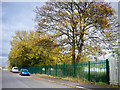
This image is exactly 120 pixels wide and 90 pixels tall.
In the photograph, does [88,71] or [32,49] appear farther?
[32,49]

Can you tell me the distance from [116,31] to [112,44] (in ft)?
5.32

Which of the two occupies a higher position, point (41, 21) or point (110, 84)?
point (41, 21)

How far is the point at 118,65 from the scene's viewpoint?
42.9ft

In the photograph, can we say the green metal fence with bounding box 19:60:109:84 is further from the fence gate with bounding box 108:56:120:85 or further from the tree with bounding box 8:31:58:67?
the tree with bounding box 8:31:58:67

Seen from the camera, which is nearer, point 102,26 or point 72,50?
point 102,26

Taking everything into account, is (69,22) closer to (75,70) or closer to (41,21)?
(41,21)

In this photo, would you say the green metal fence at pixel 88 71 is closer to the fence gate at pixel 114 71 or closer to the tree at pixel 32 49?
the fence gate at pixel 114 71

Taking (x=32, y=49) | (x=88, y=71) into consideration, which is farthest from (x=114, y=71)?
(x=32, y=49)

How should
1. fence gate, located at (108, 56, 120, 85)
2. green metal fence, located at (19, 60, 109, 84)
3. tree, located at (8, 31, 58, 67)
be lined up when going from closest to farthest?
fence gate, located at (108, 56, 120, 85) → green metal fence, located at (19, 60, 109, 84) → tree, located at (8, 31, 58, 67)

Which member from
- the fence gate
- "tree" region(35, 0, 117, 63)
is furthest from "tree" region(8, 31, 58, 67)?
the fence gate

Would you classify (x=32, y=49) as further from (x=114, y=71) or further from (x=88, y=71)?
(x=114, y=71)

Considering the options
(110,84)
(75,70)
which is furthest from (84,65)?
(110,84)

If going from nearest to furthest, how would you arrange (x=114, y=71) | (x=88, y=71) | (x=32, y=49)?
1. (x=114, y=71)
2. (x=88, y=71)
3. (x=32, y=49)

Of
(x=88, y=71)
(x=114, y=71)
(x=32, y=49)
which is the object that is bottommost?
(x=88, y=71)
